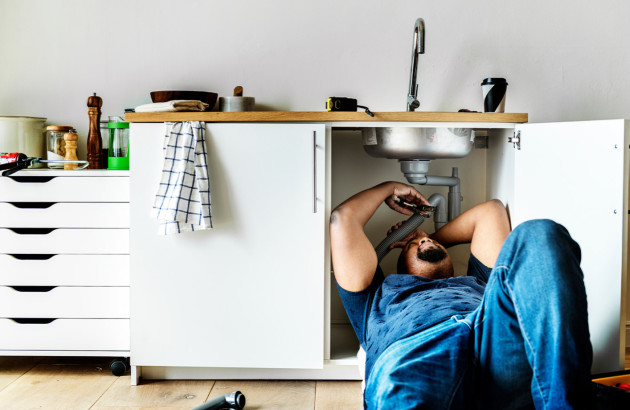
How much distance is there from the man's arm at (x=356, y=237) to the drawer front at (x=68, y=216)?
0.76 meters

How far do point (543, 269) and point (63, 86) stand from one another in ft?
7.12

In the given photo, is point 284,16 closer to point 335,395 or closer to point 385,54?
point 385,54

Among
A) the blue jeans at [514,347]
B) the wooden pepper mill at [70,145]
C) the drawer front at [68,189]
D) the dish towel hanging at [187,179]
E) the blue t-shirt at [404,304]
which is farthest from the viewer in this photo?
the wooden pepper mill at [70,145]

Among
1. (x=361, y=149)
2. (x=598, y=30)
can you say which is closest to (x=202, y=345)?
(x=361, y=149)

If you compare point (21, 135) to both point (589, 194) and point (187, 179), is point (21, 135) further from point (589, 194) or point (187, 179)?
point (589, 194)

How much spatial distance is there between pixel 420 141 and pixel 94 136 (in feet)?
4.11

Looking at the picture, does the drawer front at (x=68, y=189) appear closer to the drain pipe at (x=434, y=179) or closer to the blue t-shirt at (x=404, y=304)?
the blue t-shirt at (x=404, y=304)

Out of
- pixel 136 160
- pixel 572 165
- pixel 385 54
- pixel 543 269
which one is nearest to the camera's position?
pixel 543 269

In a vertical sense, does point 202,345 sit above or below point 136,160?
below

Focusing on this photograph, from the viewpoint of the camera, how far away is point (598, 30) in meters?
2.57

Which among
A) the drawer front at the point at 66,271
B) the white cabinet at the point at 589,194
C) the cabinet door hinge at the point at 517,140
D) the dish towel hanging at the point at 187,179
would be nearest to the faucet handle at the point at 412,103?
the white cabinet at the point at 589,194

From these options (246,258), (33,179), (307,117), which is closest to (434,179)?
(307,117)

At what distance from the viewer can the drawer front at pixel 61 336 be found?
2217 millimetres

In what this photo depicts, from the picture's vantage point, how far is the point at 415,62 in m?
2.37
